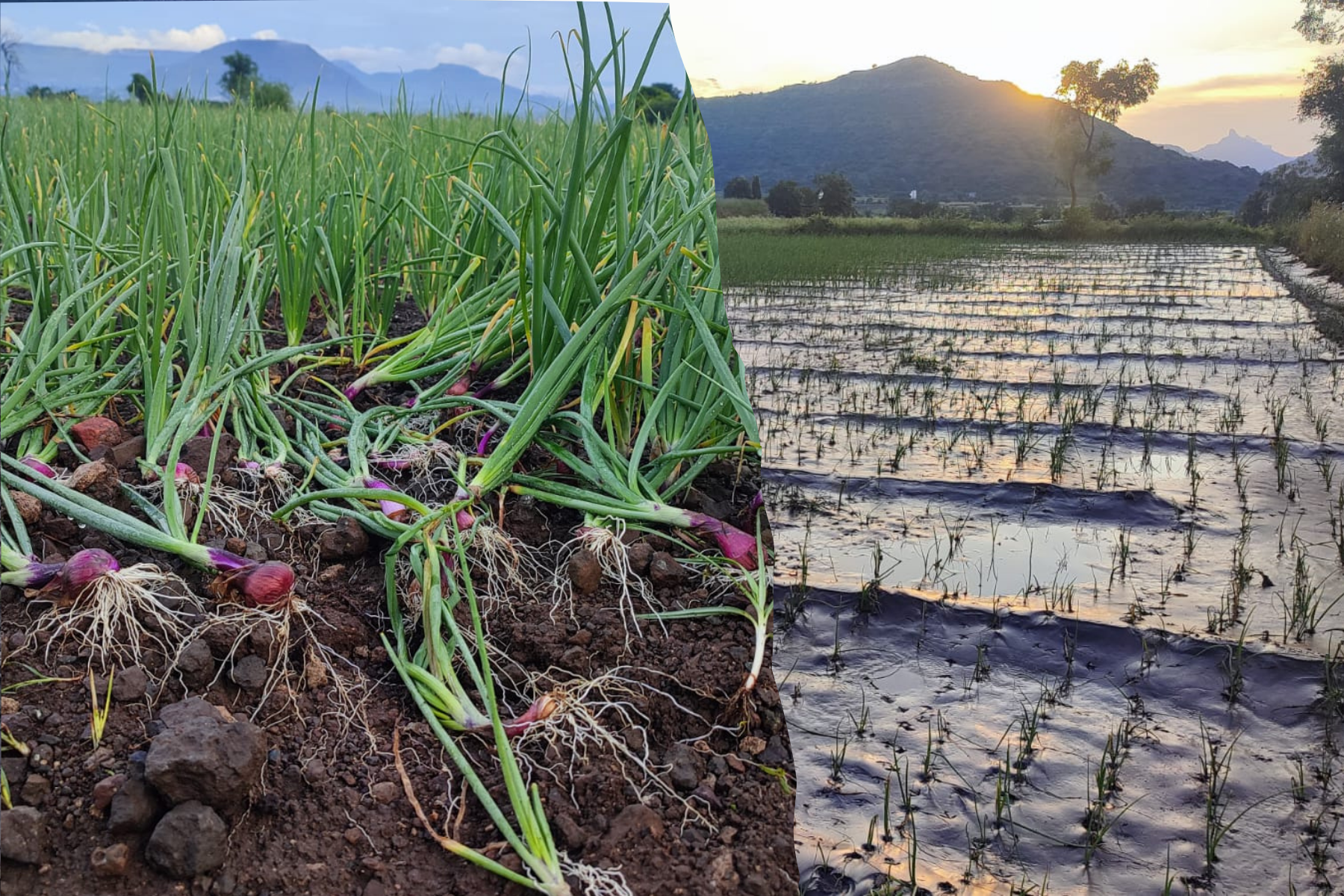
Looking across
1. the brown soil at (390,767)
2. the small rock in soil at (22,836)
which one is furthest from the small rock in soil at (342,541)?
the small rock in soil at (22,836)

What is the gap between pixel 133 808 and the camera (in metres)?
0.87

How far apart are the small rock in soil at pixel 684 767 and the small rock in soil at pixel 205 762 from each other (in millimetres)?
404

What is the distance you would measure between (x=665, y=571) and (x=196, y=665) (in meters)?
0.57

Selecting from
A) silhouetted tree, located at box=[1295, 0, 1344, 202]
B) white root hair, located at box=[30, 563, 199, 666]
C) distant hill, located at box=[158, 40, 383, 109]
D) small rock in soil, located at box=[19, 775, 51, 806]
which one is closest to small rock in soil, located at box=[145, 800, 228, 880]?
small rock in soil, located at box=[19, 775, 51, 806]

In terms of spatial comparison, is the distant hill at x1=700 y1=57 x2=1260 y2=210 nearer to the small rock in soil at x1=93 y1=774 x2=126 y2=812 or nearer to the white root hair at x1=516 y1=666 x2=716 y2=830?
the white root hair at x1=516 y1=666 x2=716 y2=830

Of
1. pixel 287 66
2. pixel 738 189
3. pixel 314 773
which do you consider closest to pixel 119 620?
pixel 314 773

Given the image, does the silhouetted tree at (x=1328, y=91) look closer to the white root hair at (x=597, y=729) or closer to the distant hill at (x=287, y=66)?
the white root hair at (x=597, y=729)

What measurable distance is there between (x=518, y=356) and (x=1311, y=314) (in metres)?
1.32

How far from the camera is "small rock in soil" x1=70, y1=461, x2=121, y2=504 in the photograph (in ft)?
4.24

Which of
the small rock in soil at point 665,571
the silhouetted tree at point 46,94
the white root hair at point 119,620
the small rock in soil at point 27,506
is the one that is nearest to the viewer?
the white root hair at point 119,620

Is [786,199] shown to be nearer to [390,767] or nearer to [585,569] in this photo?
[585,569]

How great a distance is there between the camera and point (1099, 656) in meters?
0.79

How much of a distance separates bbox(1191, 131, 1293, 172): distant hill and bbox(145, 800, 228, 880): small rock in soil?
0.99 m

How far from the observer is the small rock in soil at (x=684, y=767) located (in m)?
1.02
